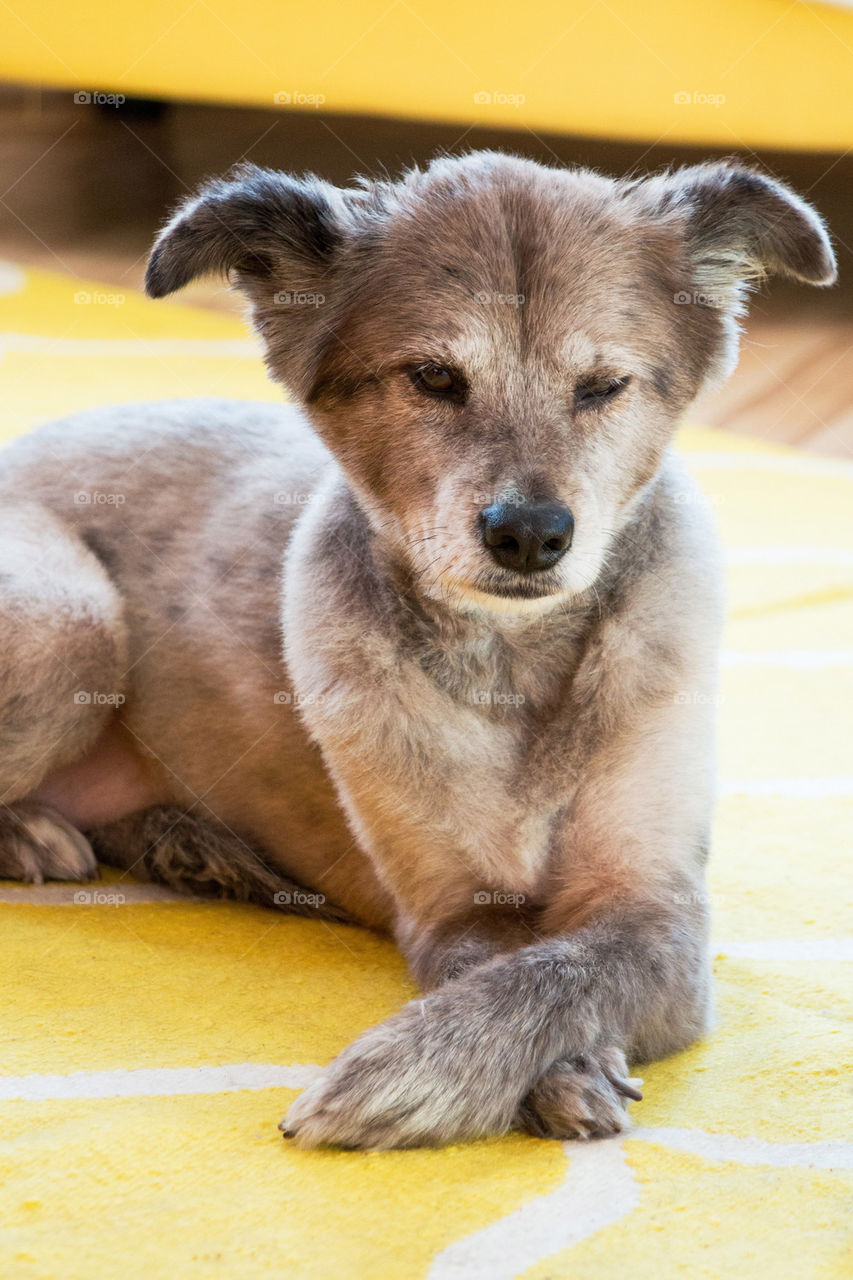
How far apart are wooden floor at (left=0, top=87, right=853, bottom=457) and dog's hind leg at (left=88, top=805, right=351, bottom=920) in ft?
11.3

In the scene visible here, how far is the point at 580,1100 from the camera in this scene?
1.72m

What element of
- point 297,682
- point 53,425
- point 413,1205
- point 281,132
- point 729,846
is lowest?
point 413,1205

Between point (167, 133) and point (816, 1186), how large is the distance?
663cm

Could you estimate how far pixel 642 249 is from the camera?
2121mm

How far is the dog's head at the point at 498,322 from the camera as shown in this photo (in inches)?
77.2

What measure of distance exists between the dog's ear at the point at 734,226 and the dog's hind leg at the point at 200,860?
119 centimetres

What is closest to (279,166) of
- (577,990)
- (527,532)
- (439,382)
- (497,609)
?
(439,382)

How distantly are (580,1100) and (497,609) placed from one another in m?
0.67

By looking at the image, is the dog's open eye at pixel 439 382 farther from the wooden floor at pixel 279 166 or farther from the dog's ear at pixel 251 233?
the wooden floor at pixel 279 166

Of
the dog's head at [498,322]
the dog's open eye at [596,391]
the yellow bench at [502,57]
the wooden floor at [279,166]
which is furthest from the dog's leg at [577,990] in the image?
the yellow bench at [502,57]

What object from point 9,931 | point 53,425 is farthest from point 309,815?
point 53,425

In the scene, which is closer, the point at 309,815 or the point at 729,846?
the point at 309,815

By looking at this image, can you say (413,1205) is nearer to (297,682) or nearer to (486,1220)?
(486,1220)

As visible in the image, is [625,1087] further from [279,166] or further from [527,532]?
[279,166]
